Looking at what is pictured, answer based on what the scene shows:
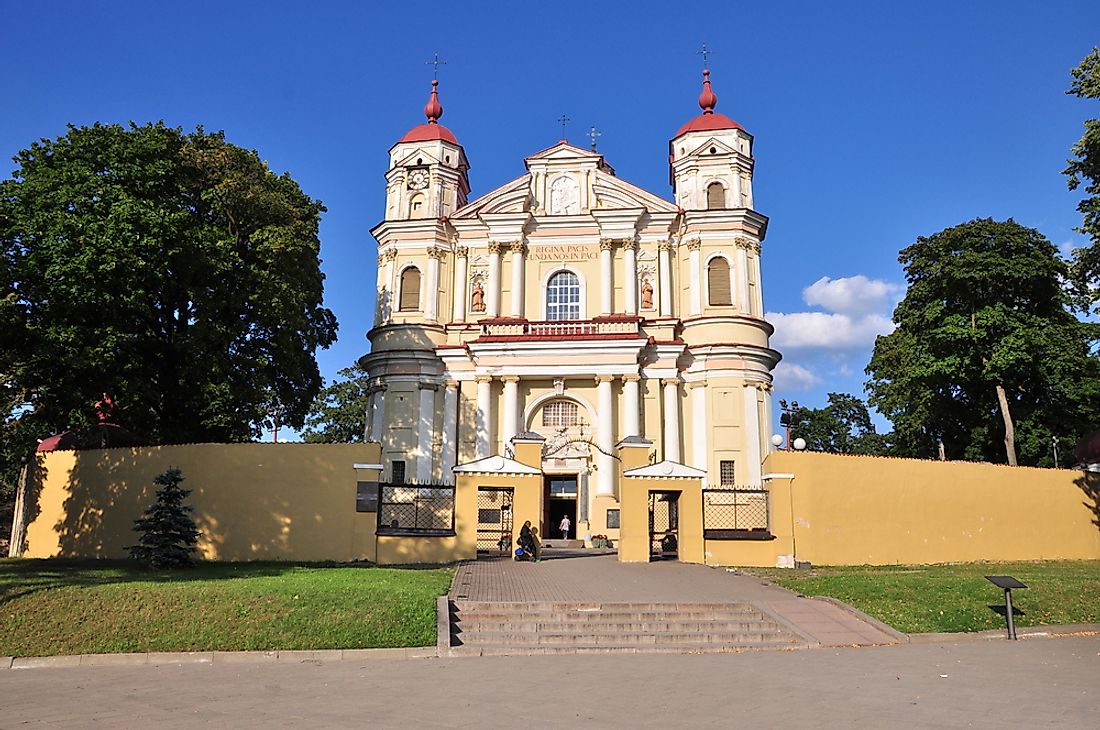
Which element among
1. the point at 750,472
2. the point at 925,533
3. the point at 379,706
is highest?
the point at 750,472

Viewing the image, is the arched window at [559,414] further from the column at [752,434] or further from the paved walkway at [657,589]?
the paved walkway at [657,589]

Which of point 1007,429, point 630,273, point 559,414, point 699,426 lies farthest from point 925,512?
point 630,273

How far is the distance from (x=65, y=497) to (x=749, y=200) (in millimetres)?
27907

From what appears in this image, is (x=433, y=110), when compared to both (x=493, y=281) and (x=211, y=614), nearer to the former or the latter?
(x=493, y=281)

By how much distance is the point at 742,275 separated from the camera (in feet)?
111

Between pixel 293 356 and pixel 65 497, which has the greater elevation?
pixel 293 356

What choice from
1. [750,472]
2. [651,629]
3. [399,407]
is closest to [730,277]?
[750,472]

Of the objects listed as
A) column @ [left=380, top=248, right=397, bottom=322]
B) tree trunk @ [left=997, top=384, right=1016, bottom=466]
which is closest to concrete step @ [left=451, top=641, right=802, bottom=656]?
tree trunk @ [left=997, top=384, right=1016, bottom=466]

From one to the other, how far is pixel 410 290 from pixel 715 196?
14078 mm

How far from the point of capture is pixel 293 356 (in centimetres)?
2705

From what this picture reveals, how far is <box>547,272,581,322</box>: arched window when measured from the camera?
34.6m

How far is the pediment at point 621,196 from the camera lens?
3500cm

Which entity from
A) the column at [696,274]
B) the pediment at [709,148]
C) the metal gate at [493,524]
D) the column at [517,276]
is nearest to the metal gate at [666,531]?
the metal gate at [493,524]

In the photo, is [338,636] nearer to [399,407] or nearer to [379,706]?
[379,706]
